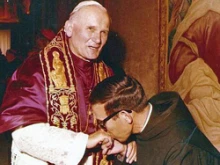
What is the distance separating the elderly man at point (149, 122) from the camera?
2.02 m

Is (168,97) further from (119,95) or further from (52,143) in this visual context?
(52,143)

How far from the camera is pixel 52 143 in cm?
225

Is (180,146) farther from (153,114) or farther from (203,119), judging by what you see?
(203,119)

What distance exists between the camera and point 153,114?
85.9 inches

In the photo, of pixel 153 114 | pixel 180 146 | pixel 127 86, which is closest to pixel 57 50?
pixel 127 86

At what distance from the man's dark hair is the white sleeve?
311 mm

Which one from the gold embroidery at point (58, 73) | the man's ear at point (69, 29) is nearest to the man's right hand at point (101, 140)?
the gold embroidery at point (58, 73)

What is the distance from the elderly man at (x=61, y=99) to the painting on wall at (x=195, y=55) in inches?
55.8

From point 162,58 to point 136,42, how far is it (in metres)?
0.71

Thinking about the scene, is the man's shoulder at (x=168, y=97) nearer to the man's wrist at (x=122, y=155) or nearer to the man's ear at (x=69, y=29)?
the man's wrist at (x=122, y=155)

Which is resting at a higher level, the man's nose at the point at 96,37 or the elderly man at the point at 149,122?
the man's nose at the point at 96,37

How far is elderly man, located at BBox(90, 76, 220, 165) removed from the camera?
6.64 ft

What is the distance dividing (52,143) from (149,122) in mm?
648

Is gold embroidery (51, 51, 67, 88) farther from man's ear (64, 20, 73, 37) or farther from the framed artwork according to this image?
the framed artwork
